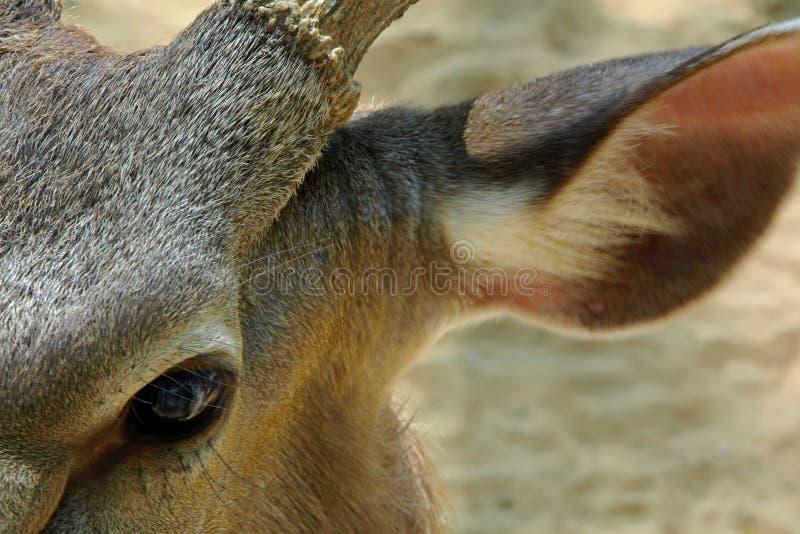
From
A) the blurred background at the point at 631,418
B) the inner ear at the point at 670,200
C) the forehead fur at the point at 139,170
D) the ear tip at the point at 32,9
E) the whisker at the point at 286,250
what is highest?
the ear tip at the point at 32,9

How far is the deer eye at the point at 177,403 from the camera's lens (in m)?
2.21

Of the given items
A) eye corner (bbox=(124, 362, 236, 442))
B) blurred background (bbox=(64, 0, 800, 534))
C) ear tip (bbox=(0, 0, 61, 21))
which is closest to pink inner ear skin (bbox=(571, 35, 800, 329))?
eye corner (bbox=(124, 362, 236, 442))

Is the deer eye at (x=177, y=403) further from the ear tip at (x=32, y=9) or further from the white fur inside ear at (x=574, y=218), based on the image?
the ear tip at (x=32, y=9)

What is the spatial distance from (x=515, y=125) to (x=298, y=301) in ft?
2.22

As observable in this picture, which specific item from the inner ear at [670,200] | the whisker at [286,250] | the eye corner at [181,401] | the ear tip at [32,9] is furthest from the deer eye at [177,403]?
the ear tip at [32,9]

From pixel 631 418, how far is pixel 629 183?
2.84 m

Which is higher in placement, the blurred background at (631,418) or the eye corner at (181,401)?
the eye corner at (181,401)

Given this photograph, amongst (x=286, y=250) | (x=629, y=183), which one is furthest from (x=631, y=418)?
(x=286, y=250)

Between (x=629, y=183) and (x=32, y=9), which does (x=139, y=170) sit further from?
(x=629, y=183)

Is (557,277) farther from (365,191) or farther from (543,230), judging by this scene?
(365,191)

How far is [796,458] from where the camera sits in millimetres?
5227

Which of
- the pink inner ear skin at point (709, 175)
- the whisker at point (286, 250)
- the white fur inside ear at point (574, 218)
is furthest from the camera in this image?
the white fur inside ear at point (574, 218)

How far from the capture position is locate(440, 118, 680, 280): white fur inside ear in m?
2.73

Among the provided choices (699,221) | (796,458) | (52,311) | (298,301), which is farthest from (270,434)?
(796,458)
